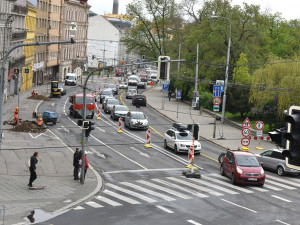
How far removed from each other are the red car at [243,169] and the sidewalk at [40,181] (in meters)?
6.68

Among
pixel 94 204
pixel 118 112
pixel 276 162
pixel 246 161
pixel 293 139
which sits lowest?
pixel 94 204

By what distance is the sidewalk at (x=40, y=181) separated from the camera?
21375 mm

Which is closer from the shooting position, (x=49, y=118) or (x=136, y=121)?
(x=49, y=118)

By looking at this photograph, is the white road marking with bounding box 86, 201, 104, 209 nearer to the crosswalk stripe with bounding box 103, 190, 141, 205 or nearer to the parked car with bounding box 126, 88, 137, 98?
the crosswalk stripe with bounding box 103, 190, 141, 205

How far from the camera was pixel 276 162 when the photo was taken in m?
33.3

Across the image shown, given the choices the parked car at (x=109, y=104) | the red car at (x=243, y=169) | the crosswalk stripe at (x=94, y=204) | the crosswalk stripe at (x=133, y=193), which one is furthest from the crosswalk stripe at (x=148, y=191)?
the parked car at (x=109, y=104)

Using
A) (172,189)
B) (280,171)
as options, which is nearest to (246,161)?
(280,171)

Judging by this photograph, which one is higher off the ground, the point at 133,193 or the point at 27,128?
the point at 27,128

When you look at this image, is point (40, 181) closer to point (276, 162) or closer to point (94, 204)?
point (94, 204)

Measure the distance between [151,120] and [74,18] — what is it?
214ft

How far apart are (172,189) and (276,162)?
9.09 m

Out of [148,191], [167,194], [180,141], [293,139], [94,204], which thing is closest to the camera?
[293,139]

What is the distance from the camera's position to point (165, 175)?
30.6m

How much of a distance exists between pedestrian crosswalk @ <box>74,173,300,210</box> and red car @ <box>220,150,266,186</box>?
1.22 ft
